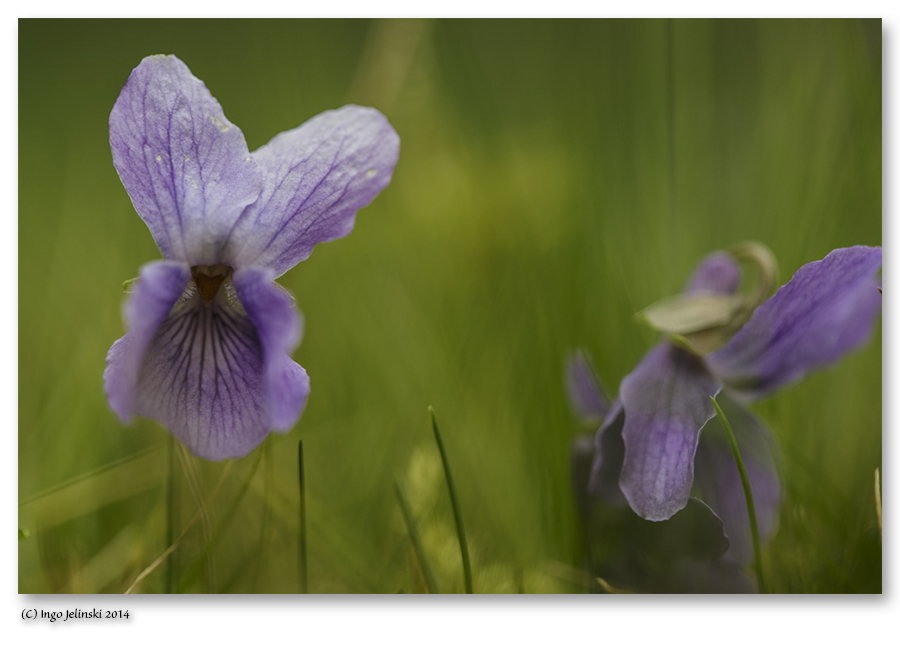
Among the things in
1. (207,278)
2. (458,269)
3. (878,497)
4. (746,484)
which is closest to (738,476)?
(746,484)

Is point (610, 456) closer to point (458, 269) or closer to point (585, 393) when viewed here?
point (585, 393)

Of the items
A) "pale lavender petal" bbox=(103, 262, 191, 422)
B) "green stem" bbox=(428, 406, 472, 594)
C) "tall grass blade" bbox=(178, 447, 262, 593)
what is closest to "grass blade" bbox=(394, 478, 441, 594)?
"green stem" bbox=(428, 406, 472, 594)

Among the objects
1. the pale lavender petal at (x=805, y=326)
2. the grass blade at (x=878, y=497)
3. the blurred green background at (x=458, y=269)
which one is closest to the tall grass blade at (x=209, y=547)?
the blurred green background at (x=458, y=269)

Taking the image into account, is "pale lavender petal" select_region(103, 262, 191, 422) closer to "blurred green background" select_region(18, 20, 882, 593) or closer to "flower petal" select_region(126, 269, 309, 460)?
"flower petal" select_region(126, 269, 309, 460)

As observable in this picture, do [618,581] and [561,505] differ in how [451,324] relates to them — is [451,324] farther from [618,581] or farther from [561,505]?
[618,581]

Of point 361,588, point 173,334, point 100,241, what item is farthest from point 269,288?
point 100,241

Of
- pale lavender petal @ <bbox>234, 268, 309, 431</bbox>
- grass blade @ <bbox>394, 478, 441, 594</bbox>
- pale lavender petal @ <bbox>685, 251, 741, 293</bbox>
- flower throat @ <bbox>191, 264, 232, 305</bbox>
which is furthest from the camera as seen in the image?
pale lavender petal @ <bbox>685, 251, 741, 293</bbox>
